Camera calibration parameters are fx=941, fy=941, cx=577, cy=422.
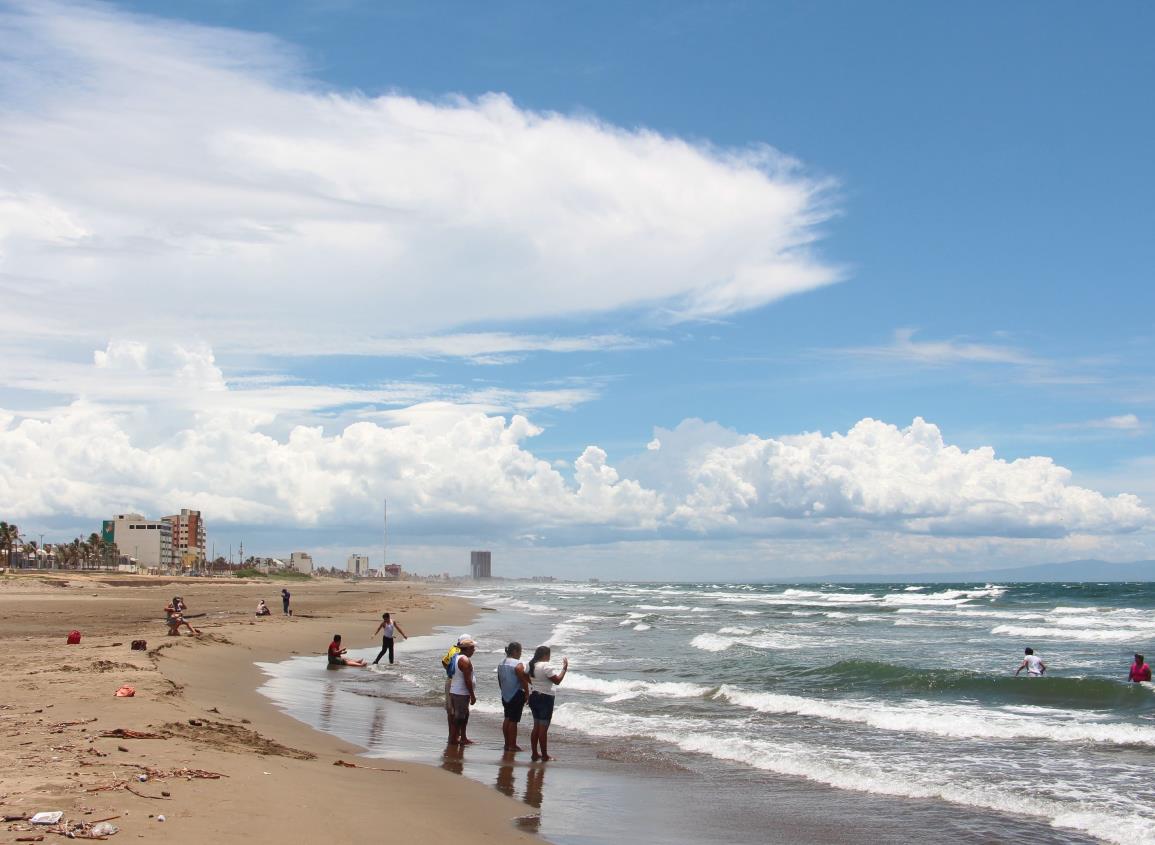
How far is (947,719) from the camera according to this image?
16578 mm

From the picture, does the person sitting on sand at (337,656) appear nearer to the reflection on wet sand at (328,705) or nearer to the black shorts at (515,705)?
the reflection on wet sand at (328,705)

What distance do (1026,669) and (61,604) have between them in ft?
147

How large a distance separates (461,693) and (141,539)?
189 metres

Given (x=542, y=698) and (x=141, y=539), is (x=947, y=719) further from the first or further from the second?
(x=141, y=539)

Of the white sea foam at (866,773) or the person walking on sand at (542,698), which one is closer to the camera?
the white sea foam at (866,773)

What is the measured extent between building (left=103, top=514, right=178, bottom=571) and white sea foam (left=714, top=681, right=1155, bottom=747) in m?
179

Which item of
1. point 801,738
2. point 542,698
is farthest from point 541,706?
point 801,738

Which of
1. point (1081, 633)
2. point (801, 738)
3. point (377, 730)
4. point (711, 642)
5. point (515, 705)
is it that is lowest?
point (1081, 633)

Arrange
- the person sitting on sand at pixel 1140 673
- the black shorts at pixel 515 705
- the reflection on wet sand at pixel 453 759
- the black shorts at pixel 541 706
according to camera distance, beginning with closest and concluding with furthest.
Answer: the reflection on wet sand at pixel 453 759 < the black shorts at pixel 541 706 < the black shorts at pixel 515 705 < the person sitting on sand at pixel 1140 673

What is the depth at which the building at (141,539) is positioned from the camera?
7096 inches

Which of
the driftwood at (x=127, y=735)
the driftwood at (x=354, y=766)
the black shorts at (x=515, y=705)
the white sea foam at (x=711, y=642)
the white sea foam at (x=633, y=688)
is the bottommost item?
the white sea foam at (x=711, y=642)

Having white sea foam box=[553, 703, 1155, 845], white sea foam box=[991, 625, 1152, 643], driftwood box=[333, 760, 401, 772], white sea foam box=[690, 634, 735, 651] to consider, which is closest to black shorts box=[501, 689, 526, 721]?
driftwood box=[333, 760, 401, 772]

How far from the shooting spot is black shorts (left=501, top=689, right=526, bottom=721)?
41.7 ft

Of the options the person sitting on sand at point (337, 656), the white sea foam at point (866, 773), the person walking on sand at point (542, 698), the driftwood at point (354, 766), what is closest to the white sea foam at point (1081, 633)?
the white sea foam at point (866, 773)
